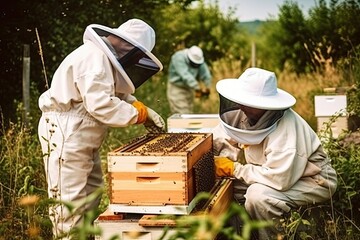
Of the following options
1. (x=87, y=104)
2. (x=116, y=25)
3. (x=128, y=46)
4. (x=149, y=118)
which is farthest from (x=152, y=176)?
(x=116, y=25)

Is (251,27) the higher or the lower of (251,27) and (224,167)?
the lower

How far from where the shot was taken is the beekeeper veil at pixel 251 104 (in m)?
4.45

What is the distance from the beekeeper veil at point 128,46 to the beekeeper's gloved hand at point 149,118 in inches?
6.8

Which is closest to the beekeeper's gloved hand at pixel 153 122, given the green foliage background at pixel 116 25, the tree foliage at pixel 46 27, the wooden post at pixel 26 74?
the green foliage background at pixel 116 25

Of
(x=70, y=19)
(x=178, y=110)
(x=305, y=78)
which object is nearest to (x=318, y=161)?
(x=70, y=19)

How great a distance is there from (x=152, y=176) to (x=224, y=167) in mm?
1159

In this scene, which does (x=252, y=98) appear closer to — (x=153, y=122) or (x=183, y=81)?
(x=153, y=122)

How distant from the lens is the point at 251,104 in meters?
4.38

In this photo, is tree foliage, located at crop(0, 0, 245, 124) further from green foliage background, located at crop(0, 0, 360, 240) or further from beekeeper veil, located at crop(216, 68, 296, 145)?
beekeeper veil, located at crop(216, 68, 296, 145)

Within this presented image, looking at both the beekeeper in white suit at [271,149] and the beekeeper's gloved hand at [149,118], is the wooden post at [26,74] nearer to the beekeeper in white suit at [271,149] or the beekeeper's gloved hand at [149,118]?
the beekeeper's gloved hand at [149,118]

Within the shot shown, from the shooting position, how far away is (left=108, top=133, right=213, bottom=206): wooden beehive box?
3893mm

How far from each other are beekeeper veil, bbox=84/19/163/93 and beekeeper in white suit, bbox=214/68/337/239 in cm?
66

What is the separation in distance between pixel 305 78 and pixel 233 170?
8.77 m

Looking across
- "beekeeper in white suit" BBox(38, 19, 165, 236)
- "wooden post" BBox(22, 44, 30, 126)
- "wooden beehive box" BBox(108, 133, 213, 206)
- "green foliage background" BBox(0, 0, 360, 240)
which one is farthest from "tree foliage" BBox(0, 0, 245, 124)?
"wooden beehive box" BBox(108, 133, 213, 206)
